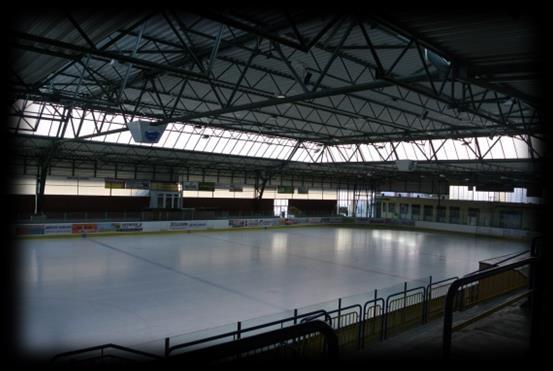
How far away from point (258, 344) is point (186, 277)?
53.1 ft

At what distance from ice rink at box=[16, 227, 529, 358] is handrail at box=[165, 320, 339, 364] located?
29.6ft

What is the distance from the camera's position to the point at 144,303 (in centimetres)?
1355

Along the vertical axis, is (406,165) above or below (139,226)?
above

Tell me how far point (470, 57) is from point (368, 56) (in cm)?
524

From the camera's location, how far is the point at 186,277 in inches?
696

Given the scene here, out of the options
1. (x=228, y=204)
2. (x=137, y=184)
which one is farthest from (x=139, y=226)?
(x=228, y=204)

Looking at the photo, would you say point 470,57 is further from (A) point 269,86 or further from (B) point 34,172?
(B) point 34,172

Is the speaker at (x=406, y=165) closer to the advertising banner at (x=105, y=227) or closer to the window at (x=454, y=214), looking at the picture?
the advertising banner at (x=105, y=227)

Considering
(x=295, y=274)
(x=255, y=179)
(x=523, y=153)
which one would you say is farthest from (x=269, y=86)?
(x=255, y=179)

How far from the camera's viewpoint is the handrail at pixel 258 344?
205 cm

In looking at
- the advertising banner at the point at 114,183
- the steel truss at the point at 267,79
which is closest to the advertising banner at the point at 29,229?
the steel truss at the point at 267,79

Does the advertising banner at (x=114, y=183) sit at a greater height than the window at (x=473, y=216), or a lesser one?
greater

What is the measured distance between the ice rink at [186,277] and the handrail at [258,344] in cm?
901

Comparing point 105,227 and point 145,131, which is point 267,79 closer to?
point 145,131
